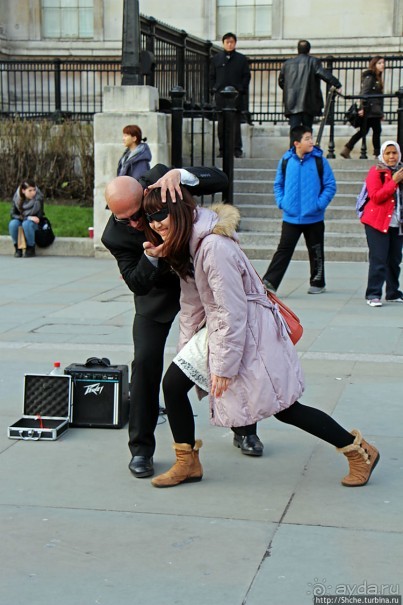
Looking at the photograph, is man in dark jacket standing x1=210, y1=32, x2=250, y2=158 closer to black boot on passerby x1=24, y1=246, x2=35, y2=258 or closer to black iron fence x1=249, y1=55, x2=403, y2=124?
black iron fence x1=249, y1=55, x2=403, y2=124

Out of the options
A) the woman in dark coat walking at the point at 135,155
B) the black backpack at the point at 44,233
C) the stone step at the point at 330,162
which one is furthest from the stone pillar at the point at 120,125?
the stone step at the point at 330,162

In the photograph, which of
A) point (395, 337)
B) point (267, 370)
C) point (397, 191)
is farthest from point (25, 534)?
point (397, 191)

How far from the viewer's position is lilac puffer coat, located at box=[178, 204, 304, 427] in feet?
14.8

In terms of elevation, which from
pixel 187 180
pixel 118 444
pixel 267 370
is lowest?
pixel 118 444

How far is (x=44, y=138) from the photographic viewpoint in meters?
16.9

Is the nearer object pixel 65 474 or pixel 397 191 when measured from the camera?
pixel 65 474

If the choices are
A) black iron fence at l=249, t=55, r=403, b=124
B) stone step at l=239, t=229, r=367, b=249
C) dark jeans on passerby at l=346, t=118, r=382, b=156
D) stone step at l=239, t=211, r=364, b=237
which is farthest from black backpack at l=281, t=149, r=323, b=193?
black iron fence at l=249, t=55, r=403, b=124

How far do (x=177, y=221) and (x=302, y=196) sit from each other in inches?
234

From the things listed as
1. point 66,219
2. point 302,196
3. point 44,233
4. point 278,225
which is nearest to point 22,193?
point 44,233

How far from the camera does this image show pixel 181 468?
16.4 feet

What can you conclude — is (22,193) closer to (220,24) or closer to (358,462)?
(220,24)

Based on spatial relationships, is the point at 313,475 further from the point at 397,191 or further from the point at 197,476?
the point at 397,191

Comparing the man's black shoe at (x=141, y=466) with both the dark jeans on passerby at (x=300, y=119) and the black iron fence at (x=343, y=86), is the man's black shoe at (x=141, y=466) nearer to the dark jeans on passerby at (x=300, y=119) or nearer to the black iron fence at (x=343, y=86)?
the dark jeans on passerby at (x=300, y=119)

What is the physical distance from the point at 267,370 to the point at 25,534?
4.37 feet
